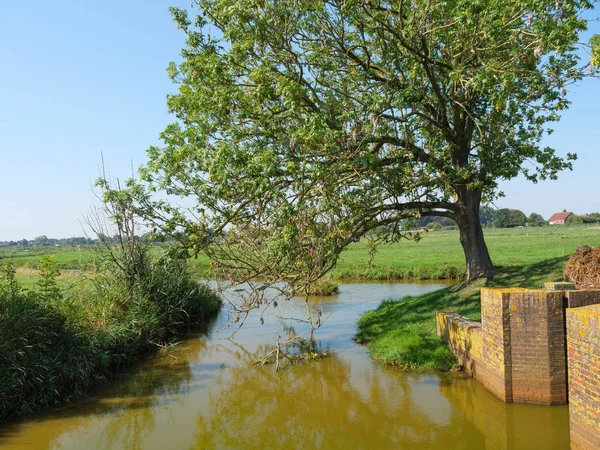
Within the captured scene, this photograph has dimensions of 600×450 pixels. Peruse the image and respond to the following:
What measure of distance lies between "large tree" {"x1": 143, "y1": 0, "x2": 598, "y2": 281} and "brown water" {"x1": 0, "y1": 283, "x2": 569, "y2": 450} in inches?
104

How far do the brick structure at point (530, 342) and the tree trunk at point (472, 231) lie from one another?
672cm

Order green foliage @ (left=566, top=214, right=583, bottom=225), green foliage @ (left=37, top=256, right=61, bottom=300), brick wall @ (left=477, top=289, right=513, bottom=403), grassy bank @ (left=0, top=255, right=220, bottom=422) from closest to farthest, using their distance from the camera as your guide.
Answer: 1. brick wall @ (left=477, top=289, right=513, bottom=403)
2. grassy bank @ (left=0, top=255, right=220, bottom=422)
3. green foliage @ (left=37, top=256, right=61, bottom=300)
4. green foliage @ (left=566, top=214, right=583, bottom=225)

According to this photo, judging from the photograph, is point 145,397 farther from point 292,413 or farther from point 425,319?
point 425,319

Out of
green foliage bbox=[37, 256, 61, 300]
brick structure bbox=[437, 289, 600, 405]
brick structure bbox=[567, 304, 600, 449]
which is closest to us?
brick structure bbox=[567, 304, 600, 449]

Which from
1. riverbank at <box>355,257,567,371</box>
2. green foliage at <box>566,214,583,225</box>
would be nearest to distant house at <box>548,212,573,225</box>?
green foliage at <box>566,214,583,225</box>

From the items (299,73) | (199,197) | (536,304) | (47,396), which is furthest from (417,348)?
(47,396)

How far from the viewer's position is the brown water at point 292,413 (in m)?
7.96

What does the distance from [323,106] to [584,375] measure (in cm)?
796

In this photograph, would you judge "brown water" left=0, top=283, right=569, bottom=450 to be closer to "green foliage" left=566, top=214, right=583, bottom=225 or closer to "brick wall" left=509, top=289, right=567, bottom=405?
"brick wall" left=509, top=289, right=567, bottom=405

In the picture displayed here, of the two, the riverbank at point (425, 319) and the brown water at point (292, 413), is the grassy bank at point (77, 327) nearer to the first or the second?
the brown water at point (292, 413)

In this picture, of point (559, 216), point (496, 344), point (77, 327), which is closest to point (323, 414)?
point (496, 344)

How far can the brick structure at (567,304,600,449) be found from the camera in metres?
6.43

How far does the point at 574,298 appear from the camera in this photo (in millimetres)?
8211

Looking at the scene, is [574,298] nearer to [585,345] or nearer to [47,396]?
[585,345]
